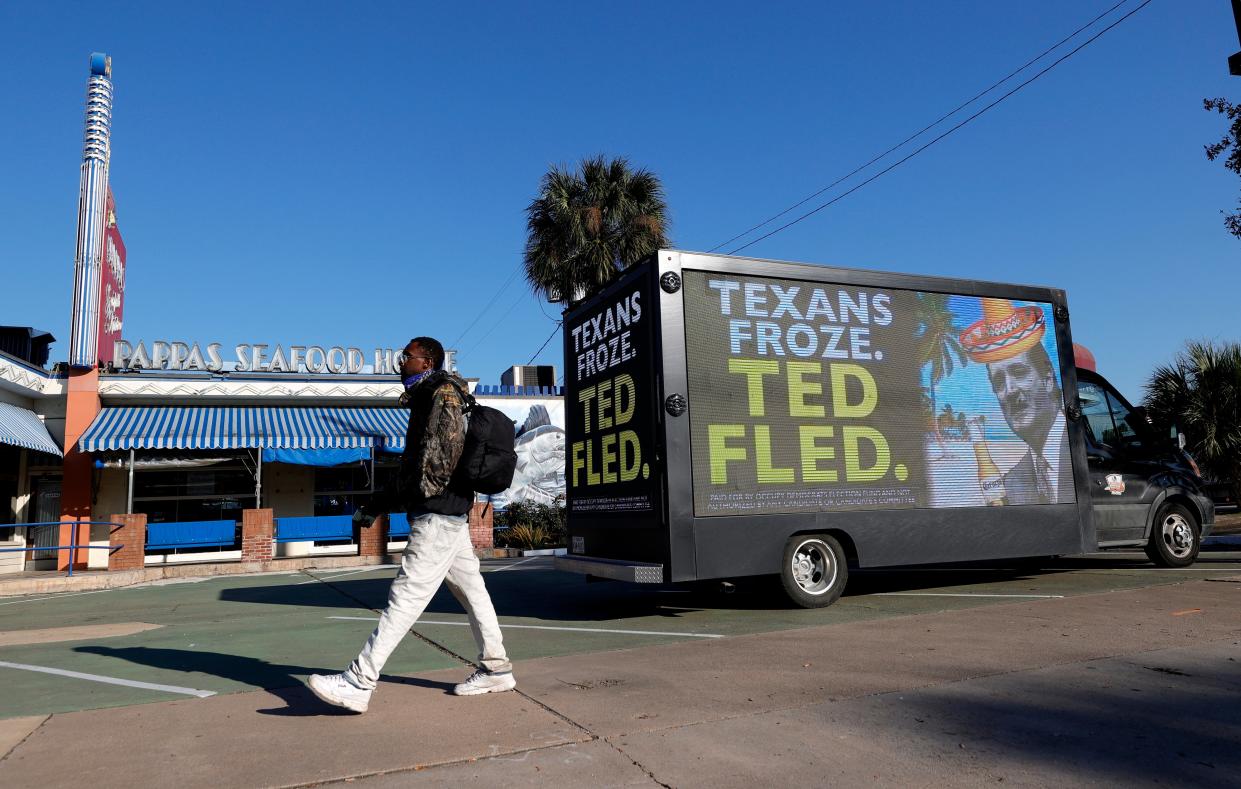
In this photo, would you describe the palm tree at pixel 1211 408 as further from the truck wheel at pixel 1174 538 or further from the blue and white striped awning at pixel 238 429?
the blue and white striped awning at pixel 238 429

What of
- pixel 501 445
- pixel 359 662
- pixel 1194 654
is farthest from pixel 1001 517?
pixel 359 662

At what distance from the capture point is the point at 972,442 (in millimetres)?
8117

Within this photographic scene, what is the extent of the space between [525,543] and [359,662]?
14913mm

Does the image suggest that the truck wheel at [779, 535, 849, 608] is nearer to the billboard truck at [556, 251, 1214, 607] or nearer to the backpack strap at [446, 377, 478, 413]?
the billboard truck at [556, 251, 1214, 607]

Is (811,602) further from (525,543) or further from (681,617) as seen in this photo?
(525,543)

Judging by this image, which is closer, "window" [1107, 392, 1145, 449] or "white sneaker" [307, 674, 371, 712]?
"white sneaker" [307, 674, 371, 712]

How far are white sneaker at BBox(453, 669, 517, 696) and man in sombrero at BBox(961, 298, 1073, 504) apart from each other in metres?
5.89

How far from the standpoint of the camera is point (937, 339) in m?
8.16

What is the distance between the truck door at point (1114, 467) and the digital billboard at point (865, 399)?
670mm

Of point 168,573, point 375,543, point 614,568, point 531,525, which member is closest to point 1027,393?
point 614,568

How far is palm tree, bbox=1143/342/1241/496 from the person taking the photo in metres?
16.0

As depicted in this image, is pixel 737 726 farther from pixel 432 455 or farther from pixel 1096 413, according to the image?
pixel 1096 413

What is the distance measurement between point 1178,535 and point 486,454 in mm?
9194

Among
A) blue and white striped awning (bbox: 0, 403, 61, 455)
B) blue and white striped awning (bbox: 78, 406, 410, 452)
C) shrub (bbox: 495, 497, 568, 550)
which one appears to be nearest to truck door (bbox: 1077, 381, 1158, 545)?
shrub (bbox: 495, 497, 568, 550)
